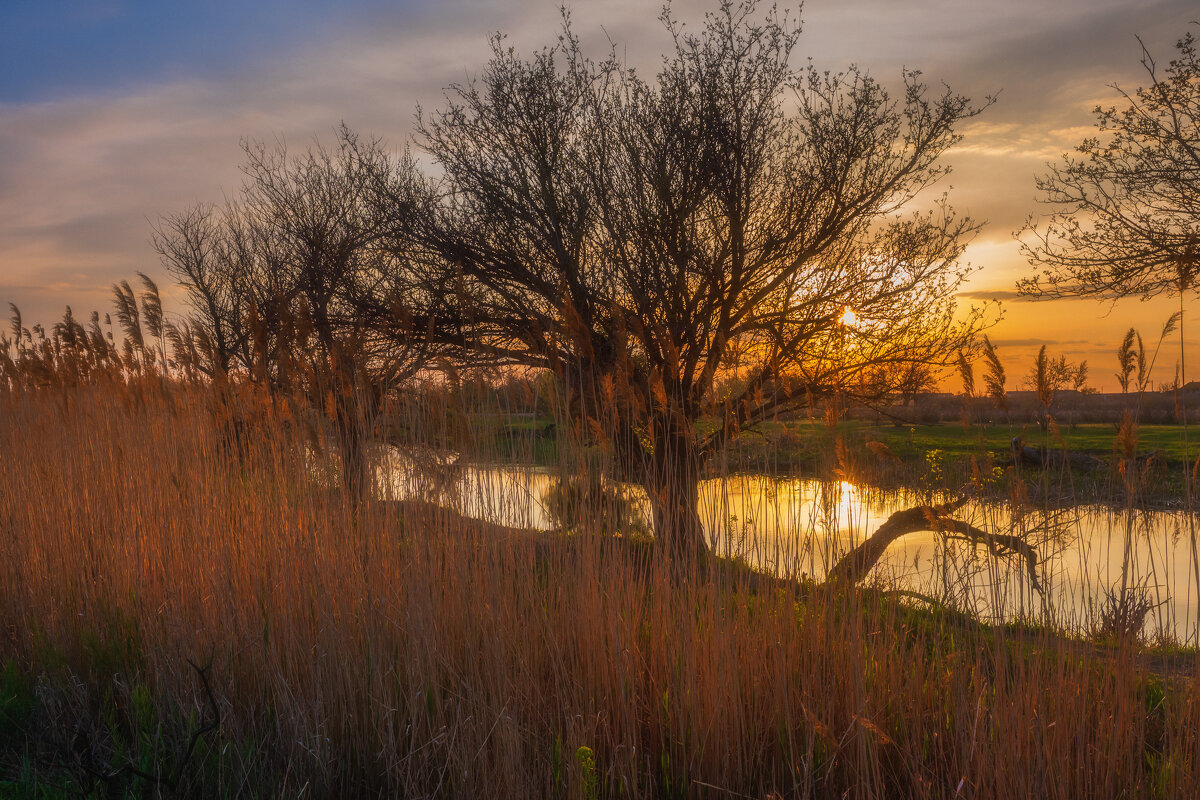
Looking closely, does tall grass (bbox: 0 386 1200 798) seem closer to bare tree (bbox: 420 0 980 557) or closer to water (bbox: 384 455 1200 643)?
water (bbox: 384 455 1200 643)

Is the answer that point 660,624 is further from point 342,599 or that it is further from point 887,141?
point 887,141

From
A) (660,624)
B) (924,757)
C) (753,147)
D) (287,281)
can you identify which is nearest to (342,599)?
(660,624)

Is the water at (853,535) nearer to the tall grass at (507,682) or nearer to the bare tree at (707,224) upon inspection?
the tall grass at (507,682)

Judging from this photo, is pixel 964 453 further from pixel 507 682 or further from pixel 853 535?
pixel 507 682

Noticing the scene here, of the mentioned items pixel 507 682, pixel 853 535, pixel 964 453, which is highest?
pixel 964 453

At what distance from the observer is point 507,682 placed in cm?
271

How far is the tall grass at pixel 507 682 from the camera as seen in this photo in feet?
A: 7.59

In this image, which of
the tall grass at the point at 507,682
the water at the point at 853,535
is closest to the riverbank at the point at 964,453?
the water at the point at 853,535

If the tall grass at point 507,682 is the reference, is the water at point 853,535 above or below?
above

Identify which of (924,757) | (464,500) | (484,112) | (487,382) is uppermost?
(484,112)

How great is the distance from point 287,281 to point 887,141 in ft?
29.2

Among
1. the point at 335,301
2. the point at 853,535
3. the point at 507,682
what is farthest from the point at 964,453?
the point at 335,301

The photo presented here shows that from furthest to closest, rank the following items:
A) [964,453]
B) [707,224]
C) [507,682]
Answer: [707,224] → [964,453] → [507,682]

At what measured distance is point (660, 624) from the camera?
9.51 ft
